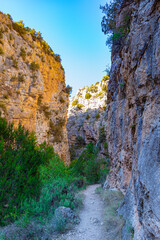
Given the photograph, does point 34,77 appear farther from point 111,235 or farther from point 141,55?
point 111,235

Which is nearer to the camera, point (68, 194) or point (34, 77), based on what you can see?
point (68, 194)

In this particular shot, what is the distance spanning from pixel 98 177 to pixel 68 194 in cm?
993

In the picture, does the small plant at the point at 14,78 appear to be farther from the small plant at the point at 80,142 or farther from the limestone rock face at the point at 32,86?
the small plant at the point at 80,142

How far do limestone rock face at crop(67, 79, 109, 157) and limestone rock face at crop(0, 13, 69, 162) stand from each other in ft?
27.5

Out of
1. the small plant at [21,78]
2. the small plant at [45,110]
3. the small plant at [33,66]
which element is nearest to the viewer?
the small plant at [21,78]

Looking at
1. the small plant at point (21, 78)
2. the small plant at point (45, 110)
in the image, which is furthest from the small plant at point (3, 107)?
the small plant at point (45, 110)

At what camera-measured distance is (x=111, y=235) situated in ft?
12.6

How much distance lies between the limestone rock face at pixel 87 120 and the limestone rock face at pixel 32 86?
27.5 feet

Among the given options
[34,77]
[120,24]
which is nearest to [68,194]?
[120,24]

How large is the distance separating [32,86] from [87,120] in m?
15.3

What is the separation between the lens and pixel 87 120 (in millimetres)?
27719

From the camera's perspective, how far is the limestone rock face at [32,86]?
Result: 12086 millimetres

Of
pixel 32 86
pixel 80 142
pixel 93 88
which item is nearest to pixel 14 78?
pixel 32 86

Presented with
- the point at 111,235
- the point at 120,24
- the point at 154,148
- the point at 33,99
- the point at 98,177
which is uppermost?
the point at 120,24
